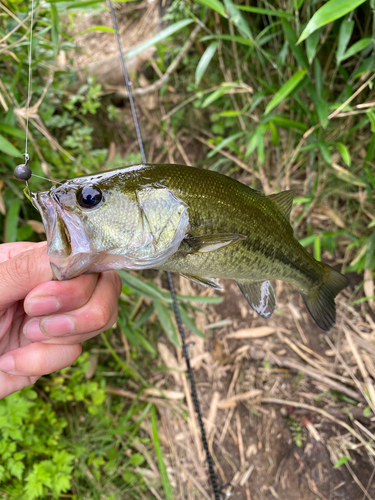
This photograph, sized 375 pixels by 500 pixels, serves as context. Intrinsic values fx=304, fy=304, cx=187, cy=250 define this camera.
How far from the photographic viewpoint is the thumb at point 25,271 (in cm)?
93

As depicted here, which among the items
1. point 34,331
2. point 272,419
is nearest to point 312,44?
point 34,331

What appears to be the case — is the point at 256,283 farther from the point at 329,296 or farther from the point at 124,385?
the point at 124,385

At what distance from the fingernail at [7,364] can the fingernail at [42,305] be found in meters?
0.30

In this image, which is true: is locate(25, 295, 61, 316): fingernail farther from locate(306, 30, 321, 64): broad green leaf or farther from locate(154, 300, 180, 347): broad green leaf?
locate(306, 30, 321, 64): broad green leaf

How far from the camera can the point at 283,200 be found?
1199 mm

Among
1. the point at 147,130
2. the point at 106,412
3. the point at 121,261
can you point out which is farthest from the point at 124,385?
the point at 147,130

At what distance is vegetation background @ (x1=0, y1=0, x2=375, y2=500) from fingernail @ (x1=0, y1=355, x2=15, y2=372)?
77 cm

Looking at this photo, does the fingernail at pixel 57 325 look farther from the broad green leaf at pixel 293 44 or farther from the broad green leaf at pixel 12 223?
the broad green leaf at pixel 293 44

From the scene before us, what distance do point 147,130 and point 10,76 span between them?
154cm

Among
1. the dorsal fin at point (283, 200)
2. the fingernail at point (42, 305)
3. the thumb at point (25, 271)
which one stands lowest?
the fingernail at point (42, 305)

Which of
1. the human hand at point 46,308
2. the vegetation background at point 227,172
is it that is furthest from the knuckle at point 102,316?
the vegetation background at point 227,172

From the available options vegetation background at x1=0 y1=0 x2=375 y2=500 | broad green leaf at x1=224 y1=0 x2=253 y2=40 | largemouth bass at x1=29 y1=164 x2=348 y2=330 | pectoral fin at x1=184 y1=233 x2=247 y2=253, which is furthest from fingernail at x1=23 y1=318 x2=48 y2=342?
broad green leaf at x1=224 y1=0 x2=253 y2=40

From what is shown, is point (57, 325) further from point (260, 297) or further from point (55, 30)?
point (55, 30)

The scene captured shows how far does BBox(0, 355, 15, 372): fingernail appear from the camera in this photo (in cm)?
110
